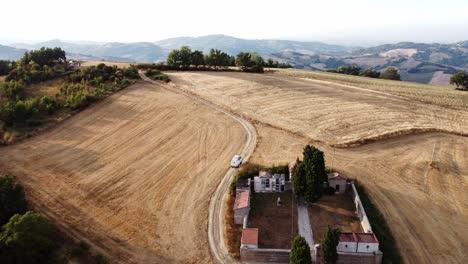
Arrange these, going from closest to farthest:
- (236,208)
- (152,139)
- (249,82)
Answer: (236,208) < (152,139) < (249,82)

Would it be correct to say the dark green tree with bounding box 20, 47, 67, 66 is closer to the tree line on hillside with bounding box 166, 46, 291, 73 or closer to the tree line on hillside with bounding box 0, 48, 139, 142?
the tree line on hillside with bounding box 0, 48, 139, 142

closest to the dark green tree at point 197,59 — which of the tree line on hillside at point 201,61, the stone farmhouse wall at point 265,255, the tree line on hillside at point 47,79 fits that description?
the tree line on hillside at point 201,61

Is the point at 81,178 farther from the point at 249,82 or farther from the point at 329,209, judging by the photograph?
the point at 249,82

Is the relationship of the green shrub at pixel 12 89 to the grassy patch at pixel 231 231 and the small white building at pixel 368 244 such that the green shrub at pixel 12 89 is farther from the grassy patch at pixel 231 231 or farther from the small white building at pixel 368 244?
the small white building at pixel 368 244

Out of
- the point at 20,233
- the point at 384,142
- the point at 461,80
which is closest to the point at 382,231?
the point at 384,142

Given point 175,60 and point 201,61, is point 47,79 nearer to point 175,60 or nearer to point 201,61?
point 175,60

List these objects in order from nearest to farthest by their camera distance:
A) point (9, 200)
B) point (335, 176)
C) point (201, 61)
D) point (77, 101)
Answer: point (9, 200)
point (335, 176)
point (77, 101)
point (201, 61)

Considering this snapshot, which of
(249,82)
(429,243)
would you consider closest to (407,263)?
(429,243)
